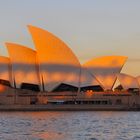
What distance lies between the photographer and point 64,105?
70500 millimetres

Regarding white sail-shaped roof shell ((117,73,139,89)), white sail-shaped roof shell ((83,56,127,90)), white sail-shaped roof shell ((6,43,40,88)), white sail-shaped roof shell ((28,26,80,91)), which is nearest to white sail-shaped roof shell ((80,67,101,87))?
white sail-shaped roof shell ((83,56,127,90))

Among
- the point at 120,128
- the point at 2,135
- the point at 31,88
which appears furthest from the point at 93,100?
the point at 2,135

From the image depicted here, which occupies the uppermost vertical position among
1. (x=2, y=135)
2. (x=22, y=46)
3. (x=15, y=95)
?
(x=22, y=46)

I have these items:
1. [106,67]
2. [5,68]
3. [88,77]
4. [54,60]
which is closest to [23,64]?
[5,68]

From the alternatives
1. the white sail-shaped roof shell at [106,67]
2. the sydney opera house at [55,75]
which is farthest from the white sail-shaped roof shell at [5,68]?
the white sail-shaped roof shell at [106,67]

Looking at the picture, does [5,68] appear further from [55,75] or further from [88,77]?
[88,77]

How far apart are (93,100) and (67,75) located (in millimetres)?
4760

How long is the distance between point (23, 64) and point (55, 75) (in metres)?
4.27

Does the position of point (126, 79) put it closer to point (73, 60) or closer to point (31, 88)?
point (73, 60)

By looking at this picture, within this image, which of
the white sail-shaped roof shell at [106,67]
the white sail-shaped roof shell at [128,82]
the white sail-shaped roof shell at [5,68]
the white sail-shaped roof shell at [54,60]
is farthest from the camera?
the white sail-shaped roof shell at [128,82]

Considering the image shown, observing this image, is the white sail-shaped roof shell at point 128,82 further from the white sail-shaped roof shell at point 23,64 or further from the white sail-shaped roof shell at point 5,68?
the white sail-shaped roof shell at point 5,68

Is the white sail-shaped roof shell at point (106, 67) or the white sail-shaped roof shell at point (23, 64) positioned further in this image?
the white sail-shaped roof shell at point (106, 67)

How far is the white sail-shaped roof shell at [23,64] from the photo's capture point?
67.6 meters

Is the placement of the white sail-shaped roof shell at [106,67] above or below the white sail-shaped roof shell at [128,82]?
above
